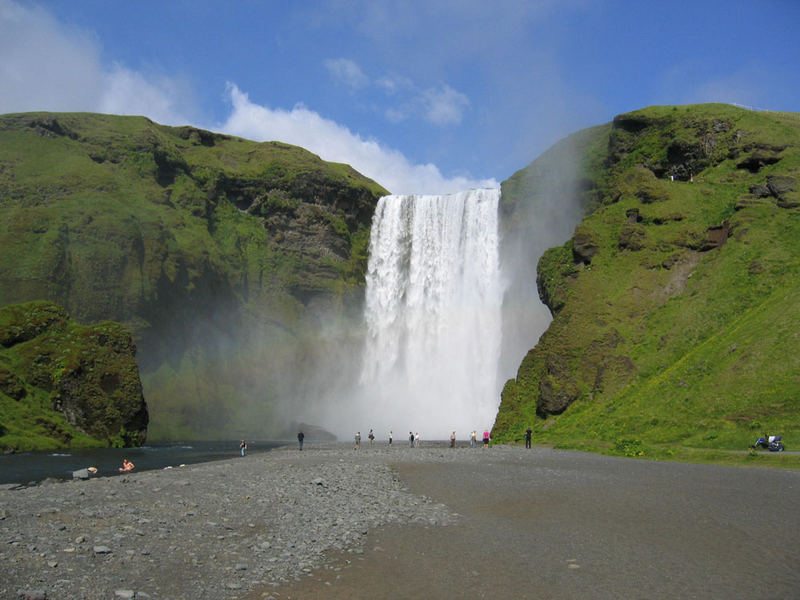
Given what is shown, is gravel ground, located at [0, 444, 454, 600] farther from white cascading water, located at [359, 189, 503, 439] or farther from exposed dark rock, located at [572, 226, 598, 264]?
white cascading water, located at [359, 189, 503, 439]

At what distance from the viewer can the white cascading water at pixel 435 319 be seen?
73812 mm

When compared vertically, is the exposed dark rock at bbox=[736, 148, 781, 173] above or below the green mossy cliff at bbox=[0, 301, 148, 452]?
above

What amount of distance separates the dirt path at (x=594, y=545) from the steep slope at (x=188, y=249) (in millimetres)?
62602

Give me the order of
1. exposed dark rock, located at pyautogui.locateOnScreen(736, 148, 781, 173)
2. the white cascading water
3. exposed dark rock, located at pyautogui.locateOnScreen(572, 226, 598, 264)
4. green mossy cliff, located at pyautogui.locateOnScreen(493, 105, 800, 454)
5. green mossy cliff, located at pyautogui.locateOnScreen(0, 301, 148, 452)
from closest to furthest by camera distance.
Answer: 1. green mossy cliff, located at pyautogui.locateOnScreen(493, 105, 800, 454)
2. exposed dark rock, located at pyautogui.locateOnScreen(736, 148, 781, 173)
3. exposed dark rock, located at pyautogui.locateOnScreen(572, 226, 598, 264)
4. green mossy cliff, located at pyautogui.locateOnScreen(0, 301, 148, 452)
5. the white cascading water

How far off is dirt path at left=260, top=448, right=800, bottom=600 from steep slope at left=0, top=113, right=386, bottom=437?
205 feet

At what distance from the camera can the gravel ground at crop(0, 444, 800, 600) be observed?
33.9 feet

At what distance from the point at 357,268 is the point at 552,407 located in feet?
192

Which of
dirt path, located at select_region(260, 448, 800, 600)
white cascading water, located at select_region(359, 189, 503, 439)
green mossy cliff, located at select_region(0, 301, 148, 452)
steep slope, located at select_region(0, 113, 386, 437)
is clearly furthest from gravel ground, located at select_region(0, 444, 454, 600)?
steep slope, located at select_region(0, 113, 386, 437)

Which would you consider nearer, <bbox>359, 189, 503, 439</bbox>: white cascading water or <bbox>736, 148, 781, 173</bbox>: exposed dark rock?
<bbox>736, 148, 781, 173</bbox>: exposed dark rock

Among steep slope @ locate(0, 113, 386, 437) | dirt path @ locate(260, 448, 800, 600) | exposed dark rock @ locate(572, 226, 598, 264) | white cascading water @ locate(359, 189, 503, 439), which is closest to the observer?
dirt path @ locate(260, 448, 800, 600)

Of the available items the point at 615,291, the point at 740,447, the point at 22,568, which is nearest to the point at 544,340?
the point at 615,291

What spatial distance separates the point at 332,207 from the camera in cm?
10000

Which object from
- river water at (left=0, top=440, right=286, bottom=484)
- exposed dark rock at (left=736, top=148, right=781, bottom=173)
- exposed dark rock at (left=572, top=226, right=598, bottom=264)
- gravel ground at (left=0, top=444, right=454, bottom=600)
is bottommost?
river water at (left=0, top=440, right=286, bottom=484)

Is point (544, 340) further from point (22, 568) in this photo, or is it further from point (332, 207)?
point (332, 207)
